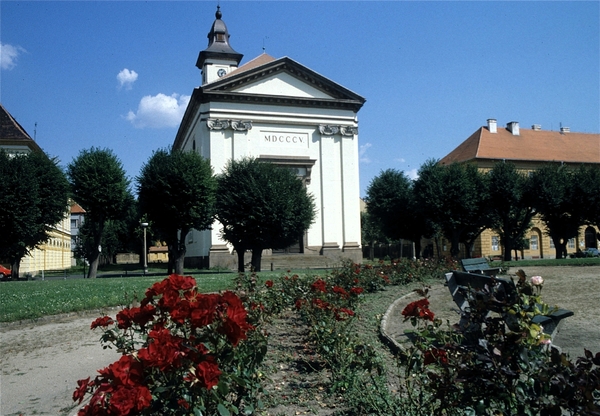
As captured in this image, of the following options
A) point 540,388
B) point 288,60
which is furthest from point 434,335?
point 288,60

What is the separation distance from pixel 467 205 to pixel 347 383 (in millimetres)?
37506

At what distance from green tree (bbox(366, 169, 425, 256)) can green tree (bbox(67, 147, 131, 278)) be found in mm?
23158

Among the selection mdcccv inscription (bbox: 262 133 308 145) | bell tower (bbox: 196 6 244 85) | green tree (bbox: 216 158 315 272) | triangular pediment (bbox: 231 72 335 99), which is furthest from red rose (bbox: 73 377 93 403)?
bell tower (bbox: 196 6 244 85)

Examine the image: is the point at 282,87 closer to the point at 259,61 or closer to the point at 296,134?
the point at 296,134

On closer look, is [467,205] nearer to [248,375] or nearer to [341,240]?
[341,240]

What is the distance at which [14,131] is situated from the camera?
140 ft

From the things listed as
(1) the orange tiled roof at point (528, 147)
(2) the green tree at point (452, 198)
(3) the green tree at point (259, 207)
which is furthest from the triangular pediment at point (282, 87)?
(1) the orange tiled roof at point (528, 147)

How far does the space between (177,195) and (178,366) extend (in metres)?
29.2

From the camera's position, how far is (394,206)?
152ft

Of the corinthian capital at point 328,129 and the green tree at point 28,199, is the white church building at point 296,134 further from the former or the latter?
the green tree at point 28,199

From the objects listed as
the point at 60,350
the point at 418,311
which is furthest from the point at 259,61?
the point at 418,311

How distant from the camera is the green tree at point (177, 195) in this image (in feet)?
102

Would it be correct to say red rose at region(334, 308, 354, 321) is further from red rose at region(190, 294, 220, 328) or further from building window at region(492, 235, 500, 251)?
building window at region(492, 235, 500, 251)

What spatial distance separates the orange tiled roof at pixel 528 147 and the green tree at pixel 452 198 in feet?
56.8
